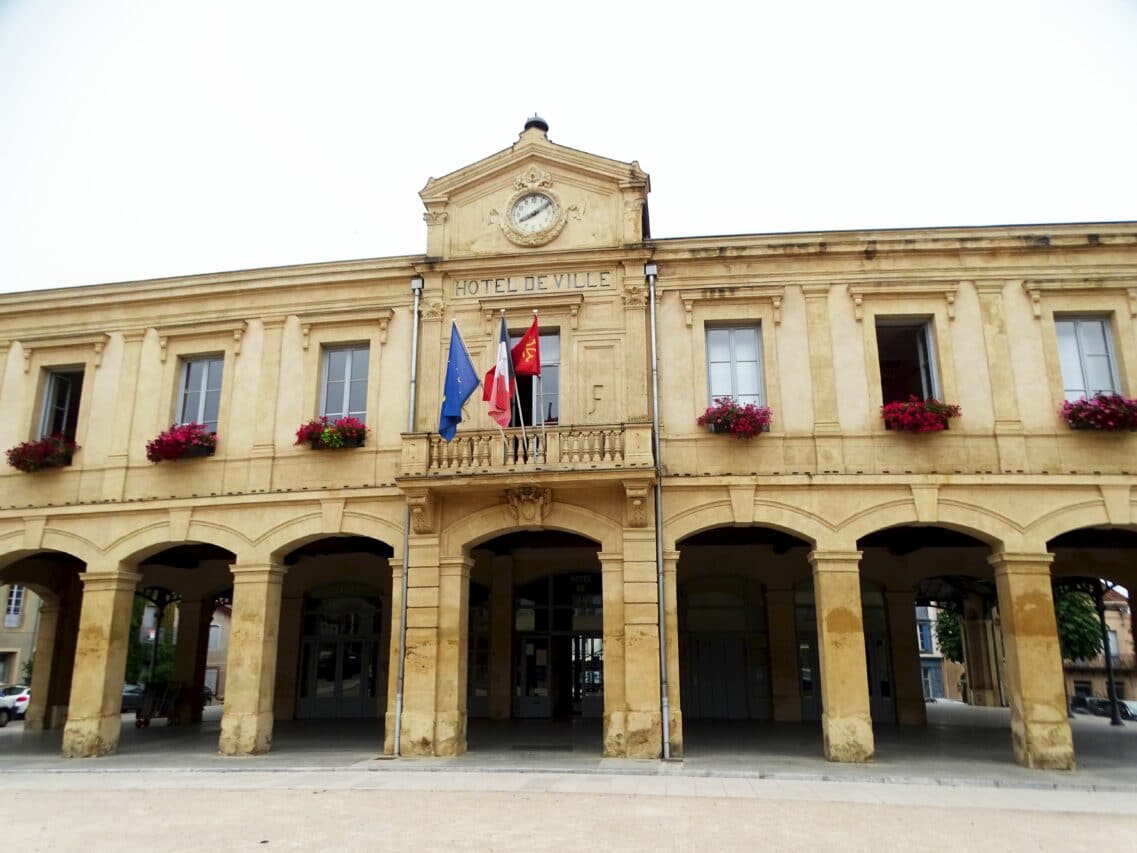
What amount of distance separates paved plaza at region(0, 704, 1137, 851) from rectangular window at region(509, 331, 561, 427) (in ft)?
17.5

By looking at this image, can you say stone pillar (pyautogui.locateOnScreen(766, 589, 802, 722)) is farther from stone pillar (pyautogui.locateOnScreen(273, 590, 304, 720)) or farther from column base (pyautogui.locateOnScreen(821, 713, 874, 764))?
stone pillar (pyautogui.locateOnScreen(273, 590, 304, 720))

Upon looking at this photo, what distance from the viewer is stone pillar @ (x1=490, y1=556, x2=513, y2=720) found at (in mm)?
18344

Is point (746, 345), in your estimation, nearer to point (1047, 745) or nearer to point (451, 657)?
point (451, 657)

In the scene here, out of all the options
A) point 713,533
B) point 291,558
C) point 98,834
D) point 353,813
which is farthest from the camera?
point 291,558

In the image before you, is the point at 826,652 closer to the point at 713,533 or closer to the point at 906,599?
the point at 713,533

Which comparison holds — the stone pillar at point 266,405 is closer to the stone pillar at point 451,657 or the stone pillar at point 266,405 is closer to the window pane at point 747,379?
the stone pillar at point 451,657

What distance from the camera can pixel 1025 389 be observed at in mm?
13070

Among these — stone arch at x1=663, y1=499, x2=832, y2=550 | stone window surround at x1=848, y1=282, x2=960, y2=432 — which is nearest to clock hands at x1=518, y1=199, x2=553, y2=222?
stone window surround at x1=848, y1=282, x2=960, y2=432

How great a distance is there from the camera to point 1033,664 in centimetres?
1200

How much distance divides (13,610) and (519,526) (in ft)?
107

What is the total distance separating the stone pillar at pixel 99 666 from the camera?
44.5ft

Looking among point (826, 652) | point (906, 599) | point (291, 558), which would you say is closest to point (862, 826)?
point (826, 652)

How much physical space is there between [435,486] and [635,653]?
3956 millimetres

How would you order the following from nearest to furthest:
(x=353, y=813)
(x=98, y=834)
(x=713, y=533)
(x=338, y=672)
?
(x=98, y=834) → (x=353, y=813) → (x=713, y=533) → (x=338, y=672)
